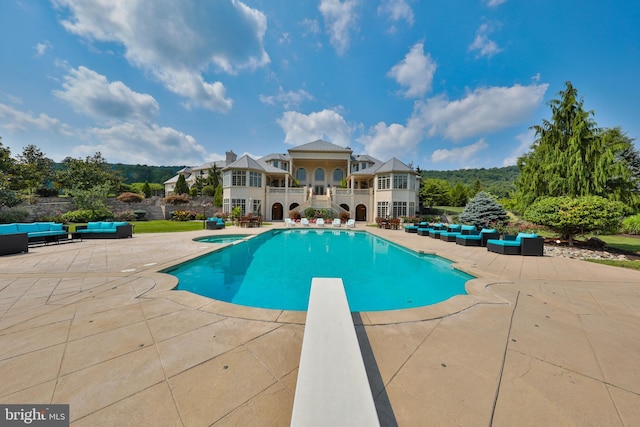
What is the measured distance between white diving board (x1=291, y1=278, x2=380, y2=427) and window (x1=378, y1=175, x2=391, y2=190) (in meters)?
24.3

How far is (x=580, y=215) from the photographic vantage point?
989cm

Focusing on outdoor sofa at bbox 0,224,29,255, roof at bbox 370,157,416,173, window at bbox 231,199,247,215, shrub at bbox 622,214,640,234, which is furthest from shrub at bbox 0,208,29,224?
shrub at bbox 622,214,640,234

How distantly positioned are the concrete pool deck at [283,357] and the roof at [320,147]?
1080 inches

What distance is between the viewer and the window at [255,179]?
2533 centimetres

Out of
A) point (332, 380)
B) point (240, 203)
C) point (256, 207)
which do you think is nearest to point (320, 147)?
point (256, 207)

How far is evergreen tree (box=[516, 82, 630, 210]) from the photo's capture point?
13.2 meters

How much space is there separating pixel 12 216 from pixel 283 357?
28.6m

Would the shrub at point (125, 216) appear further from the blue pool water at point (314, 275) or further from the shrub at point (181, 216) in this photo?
the blue pool water at point (314, 275)

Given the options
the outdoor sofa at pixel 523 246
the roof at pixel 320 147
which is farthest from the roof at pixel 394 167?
the outdoor sofa at pixel 523 246

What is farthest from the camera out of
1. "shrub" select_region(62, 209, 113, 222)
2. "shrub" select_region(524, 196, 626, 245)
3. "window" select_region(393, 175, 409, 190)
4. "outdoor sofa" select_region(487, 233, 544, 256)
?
"window" select_region(393, 175, 409, 190)

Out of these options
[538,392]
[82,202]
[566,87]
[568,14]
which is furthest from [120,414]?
[82,202]

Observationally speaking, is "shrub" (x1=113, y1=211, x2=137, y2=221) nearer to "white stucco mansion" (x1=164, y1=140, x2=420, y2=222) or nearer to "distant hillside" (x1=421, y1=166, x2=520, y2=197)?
"white stucco mansion" (x1=164, y1=140, x2=420, y2=222)

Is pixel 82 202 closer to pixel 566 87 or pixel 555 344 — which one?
pixel 555 344

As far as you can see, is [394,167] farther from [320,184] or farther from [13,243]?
[13,243]
